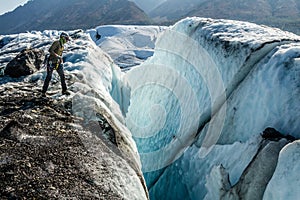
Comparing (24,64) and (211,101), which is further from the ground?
(24,64)

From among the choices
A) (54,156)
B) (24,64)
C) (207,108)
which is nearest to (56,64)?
(24,64)

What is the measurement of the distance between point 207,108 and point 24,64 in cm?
559

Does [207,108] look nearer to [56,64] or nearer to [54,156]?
[56,64]

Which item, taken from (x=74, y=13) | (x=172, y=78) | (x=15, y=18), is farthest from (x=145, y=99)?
(x=15, y=18)

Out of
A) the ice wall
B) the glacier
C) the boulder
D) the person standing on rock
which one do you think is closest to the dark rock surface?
the glacier

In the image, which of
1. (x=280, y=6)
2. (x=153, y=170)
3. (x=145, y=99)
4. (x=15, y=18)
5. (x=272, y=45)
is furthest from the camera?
(x=15, y=18)

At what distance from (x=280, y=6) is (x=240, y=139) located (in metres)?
113

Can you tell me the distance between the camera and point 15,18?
15512 cm

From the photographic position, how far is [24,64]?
414 inches

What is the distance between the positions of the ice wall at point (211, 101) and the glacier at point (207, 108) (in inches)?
1.0

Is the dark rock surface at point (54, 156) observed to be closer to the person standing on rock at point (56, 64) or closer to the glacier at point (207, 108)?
the glacier at point (207, 108)

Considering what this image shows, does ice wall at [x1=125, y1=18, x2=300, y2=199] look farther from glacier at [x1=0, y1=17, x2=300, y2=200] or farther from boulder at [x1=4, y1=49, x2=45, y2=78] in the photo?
boulder at [x1=4, y1=49, x2=45, y2=78]

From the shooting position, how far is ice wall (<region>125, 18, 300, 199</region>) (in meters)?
7.50

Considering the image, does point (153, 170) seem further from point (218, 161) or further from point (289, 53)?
point (289, 53)
